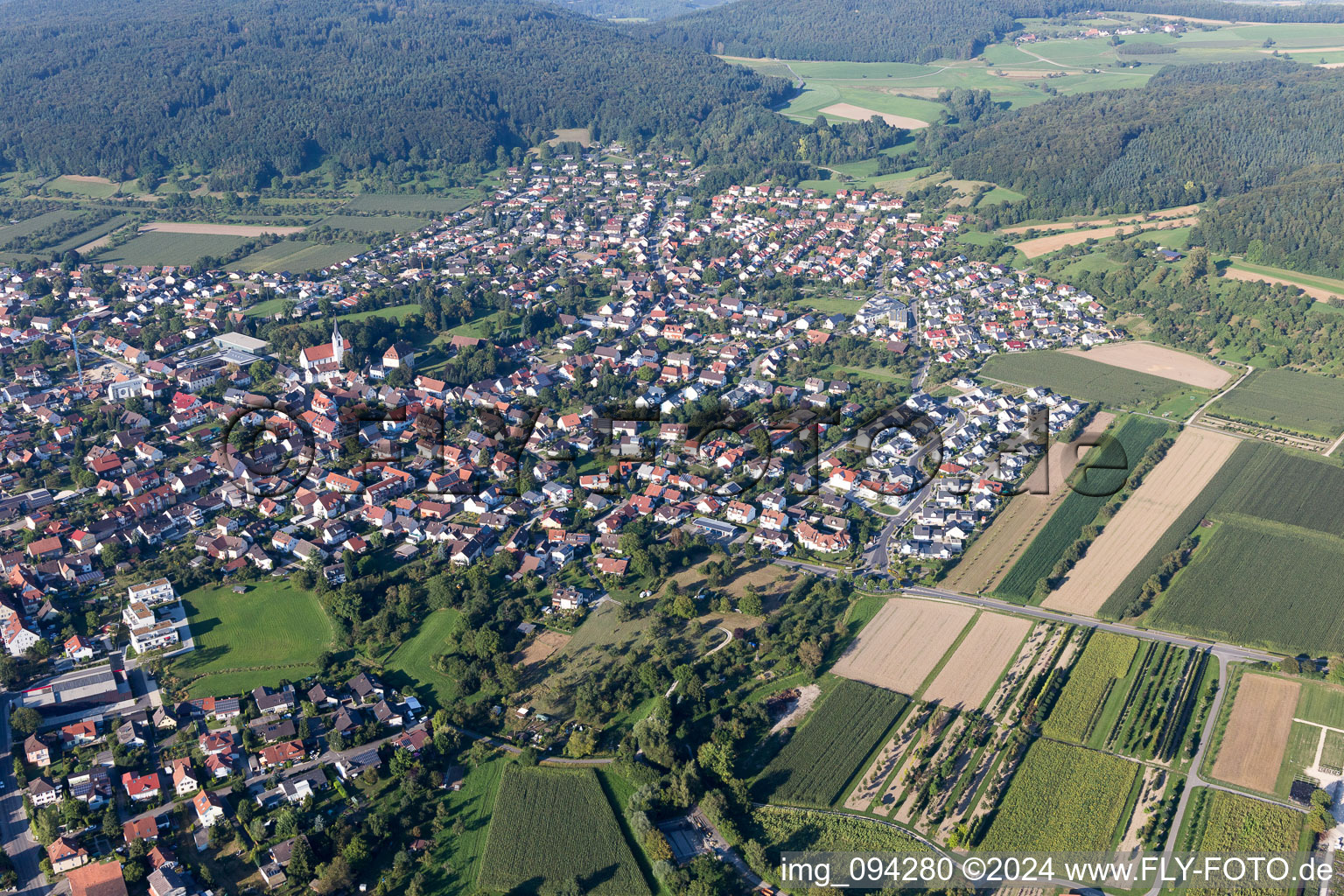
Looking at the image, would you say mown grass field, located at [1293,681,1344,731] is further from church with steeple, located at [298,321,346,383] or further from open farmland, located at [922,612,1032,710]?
church with steeple, located at [298,321,346,383]

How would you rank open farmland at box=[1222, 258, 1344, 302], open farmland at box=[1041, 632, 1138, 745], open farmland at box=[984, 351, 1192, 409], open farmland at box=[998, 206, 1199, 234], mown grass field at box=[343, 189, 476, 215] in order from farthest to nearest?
mown grass field at box=[343, 189, 476, 215]
open farmland at box=[998, 206, 1199, 234]
open farmland at box=[1222, 258, 1344, 302]
open farmland at box=[984, 351, 1192, 409]
open farmland at box=[1041, 632, 1138, 745]

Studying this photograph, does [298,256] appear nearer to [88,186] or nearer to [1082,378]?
[88,186]

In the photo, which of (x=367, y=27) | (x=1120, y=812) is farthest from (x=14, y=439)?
(x=367, y=27)

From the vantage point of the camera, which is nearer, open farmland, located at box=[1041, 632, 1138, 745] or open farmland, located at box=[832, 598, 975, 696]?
open farmland, located at box=[1041, 632, 1138, 745]

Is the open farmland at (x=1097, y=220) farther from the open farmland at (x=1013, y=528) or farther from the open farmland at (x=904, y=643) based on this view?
the open farmland at (x=904, y=643)

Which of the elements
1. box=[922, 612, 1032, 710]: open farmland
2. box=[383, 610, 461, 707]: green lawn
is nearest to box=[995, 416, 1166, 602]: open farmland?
box=[922, 612, 1032, 710]: open farmland

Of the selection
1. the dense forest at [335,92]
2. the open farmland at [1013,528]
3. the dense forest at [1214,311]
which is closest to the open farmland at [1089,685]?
the open farmland at [1013,528]

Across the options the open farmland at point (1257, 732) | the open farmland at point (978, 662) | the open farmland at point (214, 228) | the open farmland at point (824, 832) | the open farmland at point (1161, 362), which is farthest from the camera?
the open farmland at point (214, 228)

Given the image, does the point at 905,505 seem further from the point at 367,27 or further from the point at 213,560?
the point at 367,27
